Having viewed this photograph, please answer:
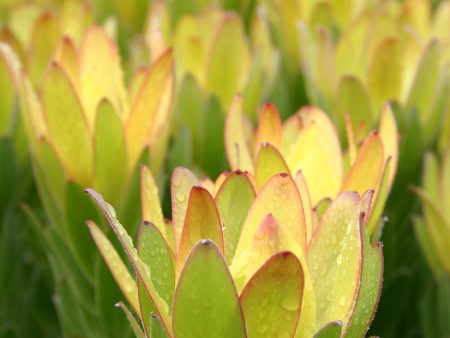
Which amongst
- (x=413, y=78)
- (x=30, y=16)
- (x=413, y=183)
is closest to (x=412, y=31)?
(x=413, y=78)

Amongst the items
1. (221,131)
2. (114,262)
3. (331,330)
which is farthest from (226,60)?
(331,330)

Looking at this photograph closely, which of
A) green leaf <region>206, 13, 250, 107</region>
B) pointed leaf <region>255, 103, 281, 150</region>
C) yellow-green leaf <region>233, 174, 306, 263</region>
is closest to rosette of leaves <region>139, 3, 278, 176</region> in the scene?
green leaf <region>206, 13, 250, 107</region>

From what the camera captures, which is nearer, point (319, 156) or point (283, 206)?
point (283, 206)

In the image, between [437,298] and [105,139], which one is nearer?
[105,139]

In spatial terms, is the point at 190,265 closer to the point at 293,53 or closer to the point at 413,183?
the point at 413,183

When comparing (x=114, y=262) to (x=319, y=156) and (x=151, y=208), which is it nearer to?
(x=151, y=208)

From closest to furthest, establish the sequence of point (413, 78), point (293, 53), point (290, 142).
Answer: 1. point (290, 142)
2. point (413, 78)
3. point (293, 53)

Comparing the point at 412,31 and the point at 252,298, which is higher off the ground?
the point at 412,31

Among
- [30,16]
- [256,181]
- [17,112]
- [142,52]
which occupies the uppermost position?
[30,16]
